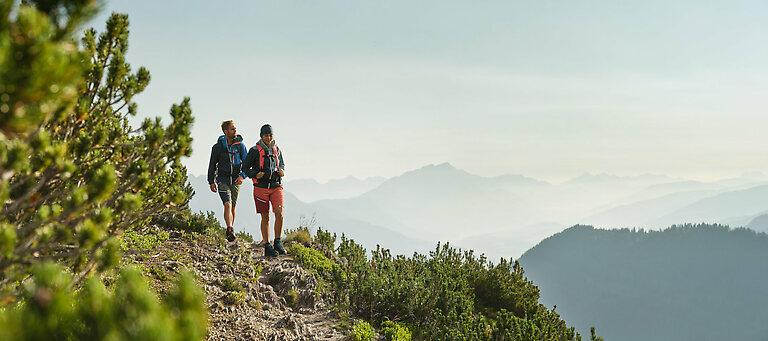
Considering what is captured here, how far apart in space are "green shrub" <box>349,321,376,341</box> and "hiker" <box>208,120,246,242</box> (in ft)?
14.2

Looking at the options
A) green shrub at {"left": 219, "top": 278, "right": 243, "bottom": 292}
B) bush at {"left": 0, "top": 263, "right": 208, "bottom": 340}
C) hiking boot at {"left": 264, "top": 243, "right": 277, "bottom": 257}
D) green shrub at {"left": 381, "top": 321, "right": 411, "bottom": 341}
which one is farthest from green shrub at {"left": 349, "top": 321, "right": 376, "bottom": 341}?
bush at {"left": 0, "top": 263, "right": 208, "bottom": 340}

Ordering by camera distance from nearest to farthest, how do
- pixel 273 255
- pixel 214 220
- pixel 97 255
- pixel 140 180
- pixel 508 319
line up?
pixel 97 255 → pixel 140 180 → pixel 508 319 → pixel 273 255 → pixel 214 220

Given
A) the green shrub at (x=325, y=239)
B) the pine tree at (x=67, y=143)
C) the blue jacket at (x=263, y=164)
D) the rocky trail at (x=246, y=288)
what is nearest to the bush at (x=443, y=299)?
the rocky trail at (x=246, y=288)

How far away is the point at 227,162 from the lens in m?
8.51

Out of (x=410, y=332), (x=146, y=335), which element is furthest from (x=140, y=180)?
(x=410, y=332)

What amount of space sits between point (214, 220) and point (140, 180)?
24.9 ft

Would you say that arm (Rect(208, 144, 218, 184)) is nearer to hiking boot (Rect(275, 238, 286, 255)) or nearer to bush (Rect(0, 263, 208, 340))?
hiking boot (Rect(275, 238, 286, 255))

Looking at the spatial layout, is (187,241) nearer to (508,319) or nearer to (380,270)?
(380,270)

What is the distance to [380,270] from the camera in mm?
8109

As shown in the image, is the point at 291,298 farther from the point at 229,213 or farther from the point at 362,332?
the point at 229,213

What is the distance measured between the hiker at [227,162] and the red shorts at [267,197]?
77cm

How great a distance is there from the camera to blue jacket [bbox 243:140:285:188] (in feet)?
25.5

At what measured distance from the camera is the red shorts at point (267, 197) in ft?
26.2

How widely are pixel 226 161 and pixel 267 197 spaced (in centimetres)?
143
